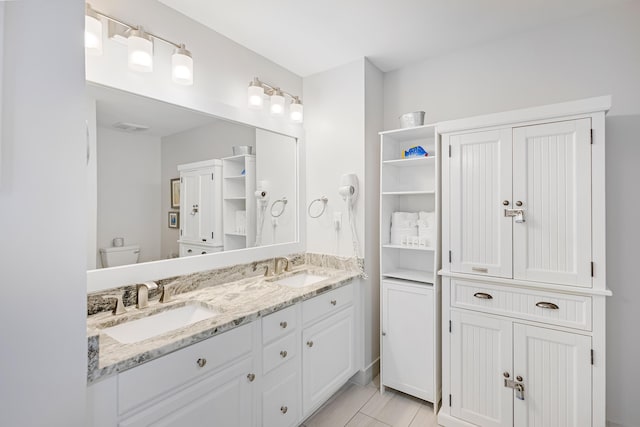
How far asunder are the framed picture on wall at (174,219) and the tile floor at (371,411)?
4.97 feet

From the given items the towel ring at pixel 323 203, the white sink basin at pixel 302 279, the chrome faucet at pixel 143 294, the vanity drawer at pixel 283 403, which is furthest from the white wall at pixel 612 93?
the chrome faucet at pixel 143 294

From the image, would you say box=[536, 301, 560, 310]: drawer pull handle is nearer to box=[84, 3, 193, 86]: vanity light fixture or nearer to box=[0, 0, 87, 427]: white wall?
box=[0, 0, 87, 427]: white wall

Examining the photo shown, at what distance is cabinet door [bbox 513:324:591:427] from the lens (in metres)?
1.69

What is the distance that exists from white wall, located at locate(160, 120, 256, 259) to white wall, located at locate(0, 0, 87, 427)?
35.4 inches

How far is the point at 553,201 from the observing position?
177 cm

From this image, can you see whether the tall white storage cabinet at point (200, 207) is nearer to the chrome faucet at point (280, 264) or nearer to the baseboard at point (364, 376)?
the chrome faucet at point (280, 264)

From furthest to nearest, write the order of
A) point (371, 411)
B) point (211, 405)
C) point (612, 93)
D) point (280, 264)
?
point (280, 264)
point (371, 411)
point (612, 93)
point (211, 405)

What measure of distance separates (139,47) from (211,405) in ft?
5.75

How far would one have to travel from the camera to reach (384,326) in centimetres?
241

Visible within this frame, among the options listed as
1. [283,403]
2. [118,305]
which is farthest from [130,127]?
[283,403]

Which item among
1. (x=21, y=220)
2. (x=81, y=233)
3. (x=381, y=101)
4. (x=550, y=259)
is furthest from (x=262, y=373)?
A: (x=381, y=101)

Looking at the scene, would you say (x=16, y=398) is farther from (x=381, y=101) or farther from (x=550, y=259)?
(x=381, y=101)

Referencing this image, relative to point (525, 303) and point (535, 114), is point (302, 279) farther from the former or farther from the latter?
point (535, 114)

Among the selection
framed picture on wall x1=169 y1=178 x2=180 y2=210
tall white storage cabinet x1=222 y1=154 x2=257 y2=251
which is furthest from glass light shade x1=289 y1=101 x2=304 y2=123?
framed picture on wall x1=169 y1=178 x2=180 y2=210
